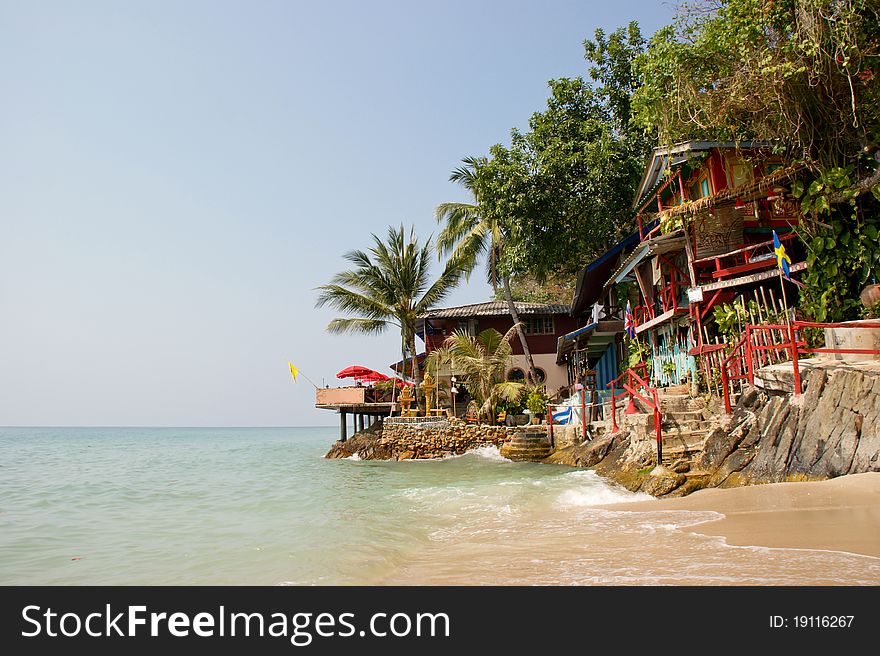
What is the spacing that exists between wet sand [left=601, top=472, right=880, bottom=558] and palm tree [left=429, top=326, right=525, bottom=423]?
15.4 metres

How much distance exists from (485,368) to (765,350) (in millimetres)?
14792

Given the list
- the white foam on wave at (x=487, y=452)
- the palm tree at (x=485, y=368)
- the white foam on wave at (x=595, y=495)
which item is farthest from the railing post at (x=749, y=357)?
the palm tree at (x=485, y=368)

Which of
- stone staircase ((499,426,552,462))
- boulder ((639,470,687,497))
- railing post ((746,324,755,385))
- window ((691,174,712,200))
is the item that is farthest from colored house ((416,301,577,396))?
boulder ((639,470,687,497))

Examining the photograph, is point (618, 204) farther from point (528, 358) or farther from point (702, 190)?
point (528, 358)

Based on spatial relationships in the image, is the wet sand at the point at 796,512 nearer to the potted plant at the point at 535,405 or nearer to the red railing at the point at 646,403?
the red railing at the point at 646,403

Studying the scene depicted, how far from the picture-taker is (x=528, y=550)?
695cm

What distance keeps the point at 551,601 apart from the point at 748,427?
25.7ft

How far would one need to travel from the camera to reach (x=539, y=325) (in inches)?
1310

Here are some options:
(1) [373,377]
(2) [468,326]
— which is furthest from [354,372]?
(2) [468,326]

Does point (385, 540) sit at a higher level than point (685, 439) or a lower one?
lower

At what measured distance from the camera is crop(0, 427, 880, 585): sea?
5.64 metres

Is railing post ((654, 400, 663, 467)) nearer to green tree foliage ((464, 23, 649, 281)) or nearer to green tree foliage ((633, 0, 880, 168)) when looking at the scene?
green tree foliage ((633, 0, 880, 168))

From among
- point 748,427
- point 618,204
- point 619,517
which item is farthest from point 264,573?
point 618,204

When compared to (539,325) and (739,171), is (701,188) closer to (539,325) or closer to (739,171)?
(739,171)
